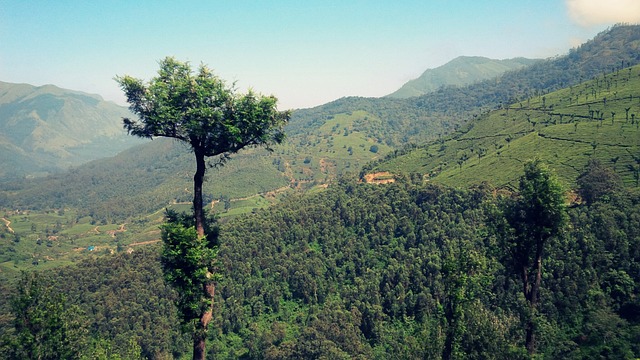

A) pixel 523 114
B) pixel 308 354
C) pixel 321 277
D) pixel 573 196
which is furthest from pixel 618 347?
pixel 523 114

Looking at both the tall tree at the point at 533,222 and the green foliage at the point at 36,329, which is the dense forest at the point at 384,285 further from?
the tall tree at the point at 533,222

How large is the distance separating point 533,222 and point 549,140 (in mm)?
94626

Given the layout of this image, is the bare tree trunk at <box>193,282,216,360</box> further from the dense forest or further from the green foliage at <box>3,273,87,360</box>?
the green foliage at <box>3,273,87,360</box>

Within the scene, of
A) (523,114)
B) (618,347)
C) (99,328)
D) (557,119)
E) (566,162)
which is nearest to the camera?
(618,347)

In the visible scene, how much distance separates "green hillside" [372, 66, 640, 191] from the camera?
88.3m

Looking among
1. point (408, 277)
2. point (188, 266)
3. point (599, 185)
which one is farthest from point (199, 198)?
point (599, 185)

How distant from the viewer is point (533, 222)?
26.3m

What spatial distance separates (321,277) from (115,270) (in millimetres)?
51908

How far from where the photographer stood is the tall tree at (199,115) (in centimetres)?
1920

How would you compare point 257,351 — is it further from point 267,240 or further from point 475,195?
point 475,195

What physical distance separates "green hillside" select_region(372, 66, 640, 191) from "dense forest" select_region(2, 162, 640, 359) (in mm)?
9995

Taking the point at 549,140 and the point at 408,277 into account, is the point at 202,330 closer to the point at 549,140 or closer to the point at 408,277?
the point at 408,277

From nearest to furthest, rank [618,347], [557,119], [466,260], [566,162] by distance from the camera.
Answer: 1. [466,260]
2. [618,347]
3. [566,162]
4. [557,119]

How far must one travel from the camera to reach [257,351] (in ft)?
229
